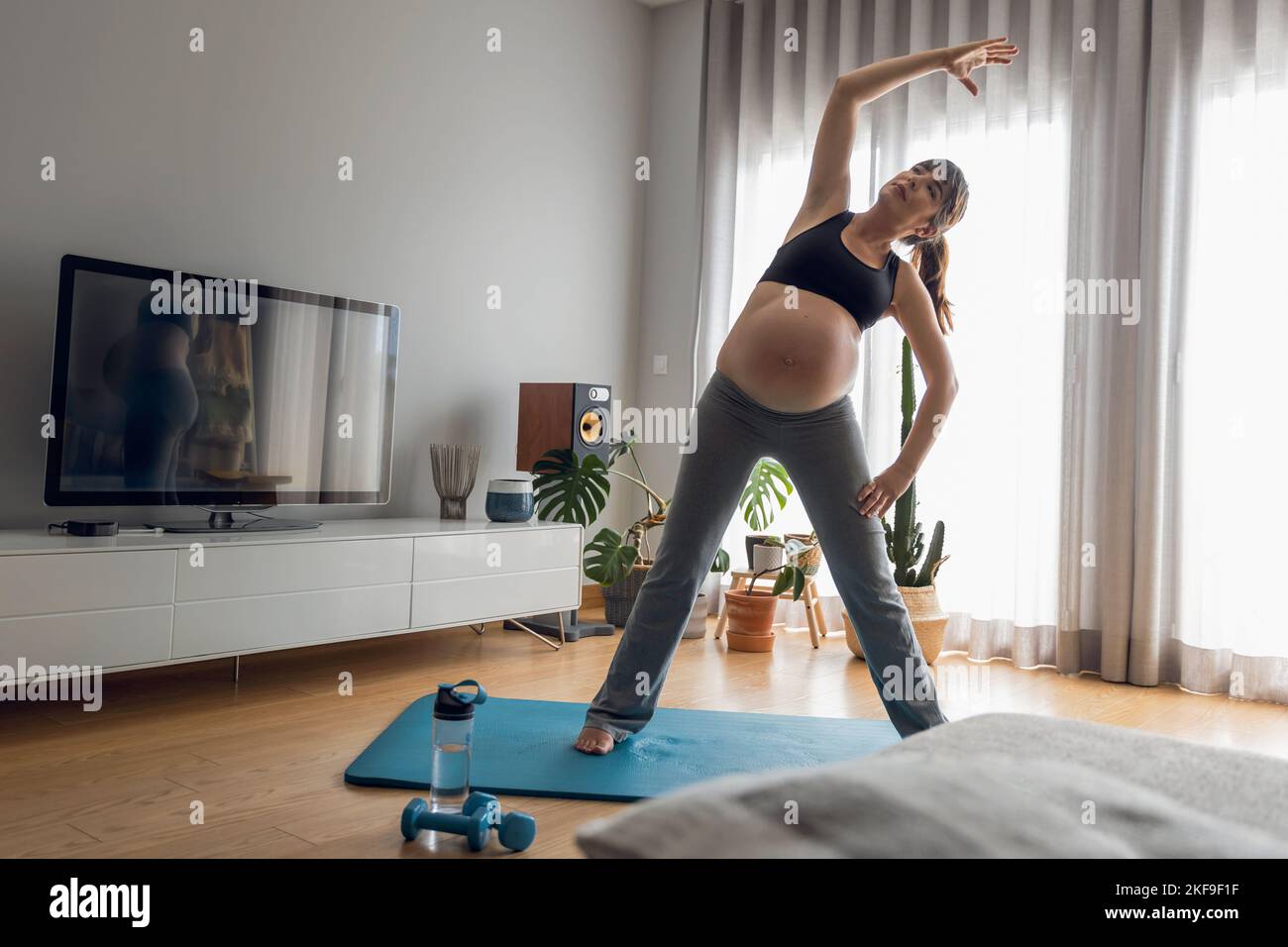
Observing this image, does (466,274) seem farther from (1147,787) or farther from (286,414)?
(1147,787)

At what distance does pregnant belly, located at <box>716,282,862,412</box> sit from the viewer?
2145 mm

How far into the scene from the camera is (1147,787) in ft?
2.10

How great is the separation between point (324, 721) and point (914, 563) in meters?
2.17

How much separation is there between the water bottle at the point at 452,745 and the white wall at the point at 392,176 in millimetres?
1706

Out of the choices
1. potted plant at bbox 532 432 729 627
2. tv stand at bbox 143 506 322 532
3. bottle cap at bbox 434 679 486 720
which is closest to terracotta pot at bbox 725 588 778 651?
potted plant at bbox 532 432 729 627

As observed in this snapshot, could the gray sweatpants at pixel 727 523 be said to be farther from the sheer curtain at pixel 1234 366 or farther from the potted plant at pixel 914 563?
the sheer curtain at pixel 1234 366

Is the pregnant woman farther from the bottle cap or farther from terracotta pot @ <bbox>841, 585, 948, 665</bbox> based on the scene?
terracotta pot @ <bbox>841, 585, 948, 665</bbox>

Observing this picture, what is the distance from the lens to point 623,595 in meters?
4.23

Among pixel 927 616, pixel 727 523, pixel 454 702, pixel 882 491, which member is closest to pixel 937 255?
pixel 882 491

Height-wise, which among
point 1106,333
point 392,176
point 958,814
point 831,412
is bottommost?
point 958,814

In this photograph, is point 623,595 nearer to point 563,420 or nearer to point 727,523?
point 563,420

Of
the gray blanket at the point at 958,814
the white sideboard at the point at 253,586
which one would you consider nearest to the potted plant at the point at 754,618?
the white sideboard at the point at 253,586
